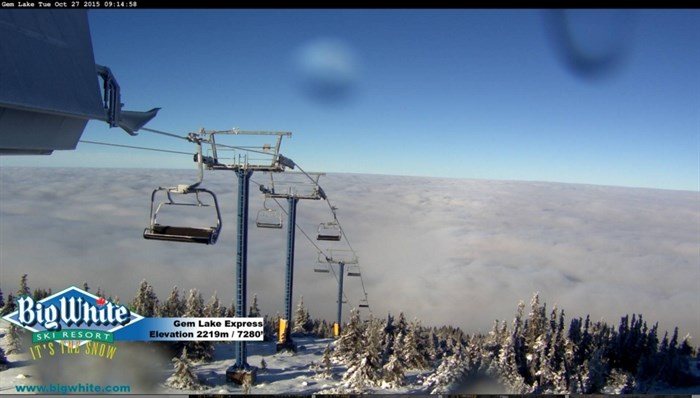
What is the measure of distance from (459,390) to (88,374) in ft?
22.6

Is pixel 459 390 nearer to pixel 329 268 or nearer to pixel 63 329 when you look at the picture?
pixel 329 268

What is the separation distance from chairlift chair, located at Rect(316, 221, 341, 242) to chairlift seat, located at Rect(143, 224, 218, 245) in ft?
21.2

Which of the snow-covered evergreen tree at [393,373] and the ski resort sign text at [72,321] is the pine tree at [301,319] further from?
the ski resort sign text at [72,321]

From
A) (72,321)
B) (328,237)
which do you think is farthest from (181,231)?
(328,237)

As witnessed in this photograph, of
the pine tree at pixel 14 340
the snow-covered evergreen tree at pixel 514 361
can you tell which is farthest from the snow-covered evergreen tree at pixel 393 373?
the pine tree at pixel 14 340

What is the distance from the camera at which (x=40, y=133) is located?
3.01 metres

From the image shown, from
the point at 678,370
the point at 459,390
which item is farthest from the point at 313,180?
the point at 678,370

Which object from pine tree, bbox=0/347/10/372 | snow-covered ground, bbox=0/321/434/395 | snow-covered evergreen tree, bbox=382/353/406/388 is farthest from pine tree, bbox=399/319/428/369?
pine tree, bbox=0/347/10/372

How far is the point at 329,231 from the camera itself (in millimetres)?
12695

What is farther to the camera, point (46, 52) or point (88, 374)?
point (88, 374)

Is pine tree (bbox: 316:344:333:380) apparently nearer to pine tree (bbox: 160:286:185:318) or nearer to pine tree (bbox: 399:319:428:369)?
pine tree (bbox: 399:319:428:369)

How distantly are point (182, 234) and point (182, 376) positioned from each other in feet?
11.8

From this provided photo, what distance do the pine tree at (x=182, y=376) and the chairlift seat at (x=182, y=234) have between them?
306 cm

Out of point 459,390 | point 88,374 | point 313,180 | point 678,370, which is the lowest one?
point 678,370
